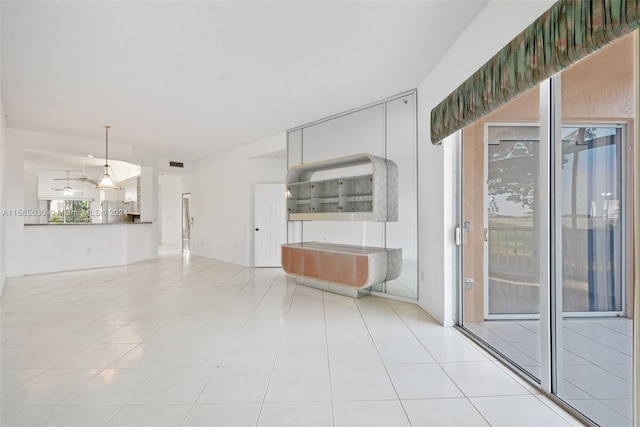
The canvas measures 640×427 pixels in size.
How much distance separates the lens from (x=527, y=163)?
280 centimetres

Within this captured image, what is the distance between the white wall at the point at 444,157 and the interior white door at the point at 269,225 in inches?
156

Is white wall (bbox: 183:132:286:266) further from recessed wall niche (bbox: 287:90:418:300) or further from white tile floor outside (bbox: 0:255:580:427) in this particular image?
white tile floor outside (bbox: 0:255:580:427)

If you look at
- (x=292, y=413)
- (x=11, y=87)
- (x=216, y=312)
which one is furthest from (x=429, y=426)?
(x=11, y=87)

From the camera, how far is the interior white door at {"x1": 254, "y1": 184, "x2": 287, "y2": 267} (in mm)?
7172

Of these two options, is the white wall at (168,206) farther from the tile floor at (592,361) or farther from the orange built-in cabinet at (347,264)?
the tile floor at (592,361)

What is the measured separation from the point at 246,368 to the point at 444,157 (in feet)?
9.41

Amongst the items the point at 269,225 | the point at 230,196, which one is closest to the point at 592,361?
the point at 269,225

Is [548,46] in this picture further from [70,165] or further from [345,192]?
[70,165]

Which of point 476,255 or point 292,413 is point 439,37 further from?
point 292,413

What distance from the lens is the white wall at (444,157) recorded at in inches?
93.7

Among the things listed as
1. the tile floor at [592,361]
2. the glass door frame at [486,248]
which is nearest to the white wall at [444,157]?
the glass door frame at [486,248]

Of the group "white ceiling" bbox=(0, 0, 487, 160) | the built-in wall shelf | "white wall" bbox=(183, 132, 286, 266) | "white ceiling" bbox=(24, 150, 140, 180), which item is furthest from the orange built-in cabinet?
"white ceiling" bbox=(24, 150, 140, 180)

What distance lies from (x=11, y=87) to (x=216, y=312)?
409 cm

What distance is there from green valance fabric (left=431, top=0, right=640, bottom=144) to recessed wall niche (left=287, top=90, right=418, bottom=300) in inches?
68.5
